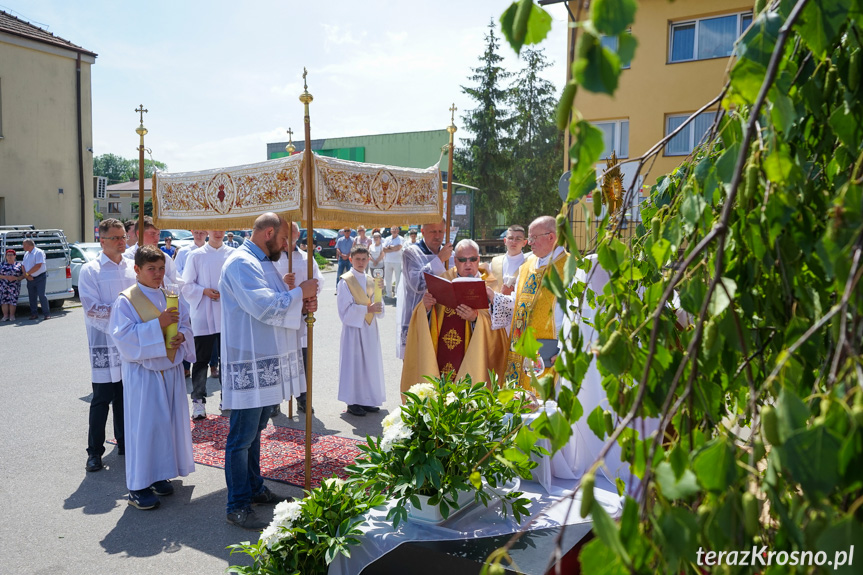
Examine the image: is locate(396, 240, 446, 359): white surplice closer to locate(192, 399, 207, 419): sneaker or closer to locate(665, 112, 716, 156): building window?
locate(192, 399, 207, 419): sneaker

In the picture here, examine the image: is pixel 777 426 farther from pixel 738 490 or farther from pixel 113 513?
pixel 113 513

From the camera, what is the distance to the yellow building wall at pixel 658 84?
1709cm

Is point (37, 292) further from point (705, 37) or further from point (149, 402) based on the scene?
point (705, 37)

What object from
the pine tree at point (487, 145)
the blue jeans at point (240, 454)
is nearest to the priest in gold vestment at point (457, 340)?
the blue jeans at point (240, 454)

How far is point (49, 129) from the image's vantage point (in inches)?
862

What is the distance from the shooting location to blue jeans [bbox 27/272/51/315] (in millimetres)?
14375

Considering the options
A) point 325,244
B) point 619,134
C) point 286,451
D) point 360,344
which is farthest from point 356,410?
point 325,244

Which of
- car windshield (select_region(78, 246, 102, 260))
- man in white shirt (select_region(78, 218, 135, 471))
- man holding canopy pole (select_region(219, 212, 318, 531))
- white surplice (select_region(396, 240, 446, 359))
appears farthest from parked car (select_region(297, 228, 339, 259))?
man holding canopy pole (select_region(219, 212, 318, 531))

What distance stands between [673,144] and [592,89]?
18977 mm

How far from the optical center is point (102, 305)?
6133mm

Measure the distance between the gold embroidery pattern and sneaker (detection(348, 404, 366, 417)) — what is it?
155cm

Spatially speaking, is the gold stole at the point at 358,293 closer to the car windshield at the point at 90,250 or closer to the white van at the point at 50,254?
the white van at the point at 50,254

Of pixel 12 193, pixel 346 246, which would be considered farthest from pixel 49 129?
pixel 346 246

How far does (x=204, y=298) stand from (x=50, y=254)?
946cm
